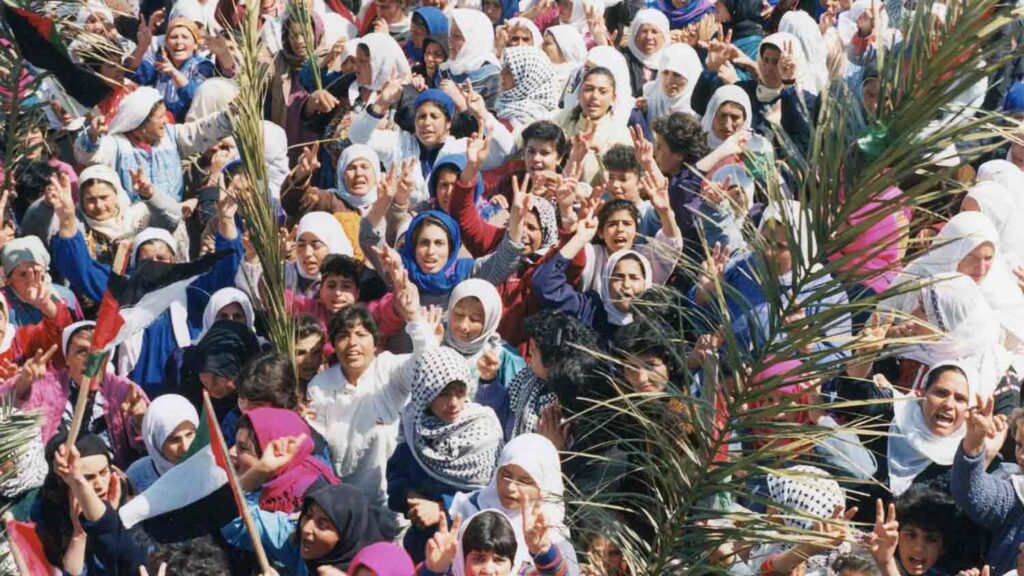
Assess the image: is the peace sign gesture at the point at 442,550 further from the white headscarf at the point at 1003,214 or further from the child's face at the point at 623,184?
the white headscarf at the point at 1003,214

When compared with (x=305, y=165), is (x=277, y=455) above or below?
above

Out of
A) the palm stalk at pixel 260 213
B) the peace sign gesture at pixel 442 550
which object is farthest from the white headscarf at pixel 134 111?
the peace sign gesture at pixel 442 550

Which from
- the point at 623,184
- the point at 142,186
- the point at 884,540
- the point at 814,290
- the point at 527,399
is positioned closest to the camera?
the point at 814,290

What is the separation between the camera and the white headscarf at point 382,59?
10109 millimetres

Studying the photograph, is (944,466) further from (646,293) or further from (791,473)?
(791,473)

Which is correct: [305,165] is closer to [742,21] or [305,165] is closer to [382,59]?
[382,59]

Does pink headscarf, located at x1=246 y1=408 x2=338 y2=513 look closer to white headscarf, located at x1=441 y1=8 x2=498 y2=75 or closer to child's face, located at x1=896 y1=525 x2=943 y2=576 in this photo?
child's face, located at x1=896 y1=525 x2=943 y2=576

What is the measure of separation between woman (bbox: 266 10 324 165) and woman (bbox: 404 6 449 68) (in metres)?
0.68

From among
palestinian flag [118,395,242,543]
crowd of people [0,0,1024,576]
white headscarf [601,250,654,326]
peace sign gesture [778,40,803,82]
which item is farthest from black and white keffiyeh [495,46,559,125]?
palestinian flag [118,395,242,543]

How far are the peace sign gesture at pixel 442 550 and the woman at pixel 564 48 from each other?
524 centimetres

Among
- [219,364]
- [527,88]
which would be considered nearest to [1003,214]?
[527,88]

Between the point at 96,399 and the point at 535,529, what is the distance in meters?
2.79

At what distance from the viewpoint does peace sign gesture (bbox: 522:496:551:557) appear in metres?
5.40

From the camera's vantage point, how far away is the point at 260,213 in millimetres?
7418
